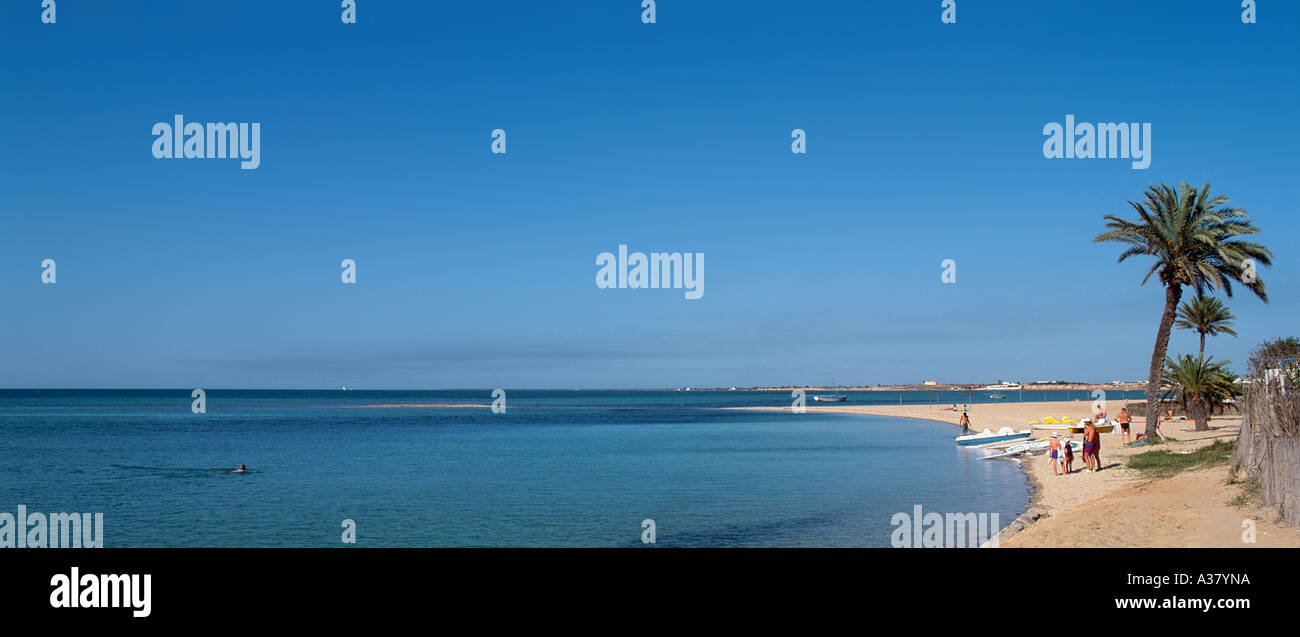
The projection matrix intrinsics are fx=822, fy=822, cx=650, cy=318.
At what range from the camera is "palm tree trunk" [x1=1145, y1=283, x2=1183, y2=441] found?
3331 cm

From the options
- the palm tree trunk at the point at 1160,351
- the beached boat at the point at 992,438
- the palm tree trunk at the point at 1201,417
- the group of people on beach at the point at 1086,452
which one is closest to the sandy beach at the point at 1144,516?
the group of people on beach at the point at 1086,452

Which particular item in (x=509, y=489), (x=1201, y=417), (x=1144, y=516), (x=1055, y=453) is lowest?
(x=509, y=489)

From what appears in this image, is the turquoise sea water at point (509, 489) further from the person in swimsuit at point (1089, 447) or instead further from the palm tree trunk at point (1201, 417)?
the palm tree trunk at point (1201, 417)

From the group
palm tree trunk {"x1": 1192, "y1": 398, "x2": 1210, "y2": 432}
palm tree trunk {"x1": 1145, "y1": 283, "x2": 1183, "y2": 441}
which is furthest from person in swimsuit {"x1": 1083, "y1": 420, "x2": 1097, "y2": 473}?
palm tree trunk {"x1": 1192, "y1": 398, "x2": 1210, "y2": 432}

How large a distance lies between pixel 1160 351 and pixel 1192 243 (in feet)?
15.5

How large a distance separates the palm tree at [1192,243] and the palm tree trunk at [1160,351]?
41 mm

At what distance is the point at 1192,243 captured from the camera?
32250 millimetres

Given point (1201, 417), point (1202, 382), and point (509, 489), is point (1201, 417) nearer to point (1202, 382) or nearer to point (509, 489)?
point (1202, 382)

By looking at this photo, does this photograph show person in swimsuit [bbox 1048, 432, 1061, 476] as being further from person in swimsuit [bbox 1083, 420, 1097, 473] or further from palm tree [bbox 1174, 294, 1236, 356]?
palm tree [bbox 1174, 294, 1236, 356]

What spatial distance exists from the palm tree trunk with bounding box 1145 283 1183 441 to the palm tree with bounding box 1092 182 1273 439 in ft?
0.13

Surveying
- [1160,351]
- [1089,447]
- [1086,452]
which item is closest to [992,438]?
[1160,351]

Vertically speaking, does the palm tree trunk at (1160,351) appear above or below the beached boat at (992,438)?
above

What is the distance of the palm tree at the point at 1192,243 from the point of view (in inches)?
1254
